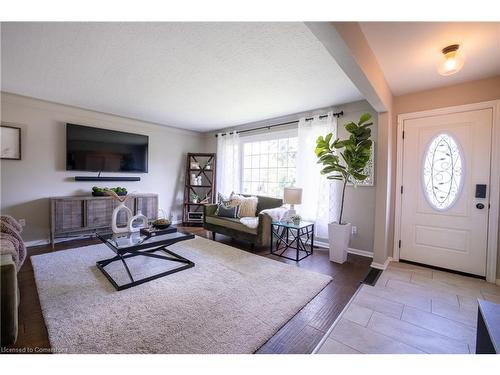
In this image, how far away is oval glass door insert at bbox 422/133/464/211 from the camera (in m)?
2.51

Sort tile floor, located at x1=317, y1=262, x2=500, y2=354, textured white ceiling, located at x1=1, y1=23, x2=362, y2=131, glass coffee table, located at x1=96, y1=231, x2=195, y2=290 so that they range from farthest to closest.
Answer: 1. glass coffee table, located at x1=96, y1=231, x2=195, y2=290
2. textured white ceiling, located at x1=1, y1=23, x2=362, y2=131
3. tile floor, located at x1=317, y1=262, x2=500, y2=354

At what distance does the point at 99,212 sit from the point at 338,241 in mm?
3842

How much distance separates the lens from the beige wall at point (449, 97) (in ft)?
7.50

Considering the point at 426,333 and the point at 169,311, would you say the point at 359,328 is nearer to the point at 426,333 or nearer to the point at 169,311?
the point at 426,333

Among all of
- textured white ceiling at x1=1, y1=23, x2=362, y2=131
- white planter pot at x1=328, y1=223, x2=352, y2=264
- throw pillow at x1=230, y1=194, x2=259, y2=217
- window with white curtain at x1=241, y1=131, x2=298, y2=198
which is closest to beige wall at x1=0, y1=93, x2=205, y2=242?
textured white ceiling at x1=1, y1=23, x2=362, y2=131

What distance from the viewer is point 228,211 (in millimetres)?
3730

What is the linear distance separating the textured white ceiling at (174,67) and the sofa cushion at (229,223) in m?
1.90

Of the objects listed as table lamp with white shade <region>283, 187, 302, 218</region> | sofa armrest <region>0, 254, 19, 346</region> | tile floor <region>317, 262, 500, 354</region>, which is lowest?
tile floor <region>317, 262, 500, 354</region>

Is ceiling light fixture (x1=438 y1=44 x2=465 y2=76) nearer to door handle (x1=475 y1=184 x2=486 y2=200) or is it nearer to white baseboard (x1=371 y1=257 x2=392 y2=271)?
door handle (x1=475 y1=184 x2=486 y2=200)

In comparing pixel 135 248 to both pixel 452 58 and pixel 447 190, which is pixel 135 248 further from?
pixel 447 190

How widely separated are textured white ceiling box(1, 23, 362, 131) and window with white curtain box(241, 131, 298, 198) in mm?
722

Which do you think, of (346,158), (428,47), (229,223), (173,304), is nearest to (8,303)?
(173,304)

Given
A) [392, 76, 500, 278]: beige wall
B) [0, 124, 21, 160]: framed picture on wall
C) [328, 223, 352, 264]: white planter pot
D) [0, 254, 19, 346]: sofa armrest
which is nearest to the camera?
[0, 254, 19, 346]: sofa armrest

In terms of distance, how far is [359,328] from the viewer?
1583 mm
